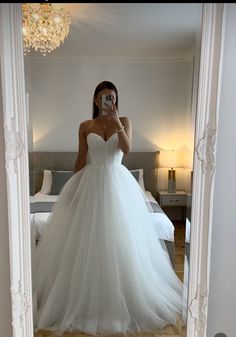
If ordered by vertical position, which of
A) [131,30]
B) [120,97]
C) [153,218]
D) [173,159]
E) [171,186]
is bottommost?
[153,218]

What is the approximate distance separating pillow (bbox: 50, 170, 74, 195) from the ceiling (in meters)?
0.44

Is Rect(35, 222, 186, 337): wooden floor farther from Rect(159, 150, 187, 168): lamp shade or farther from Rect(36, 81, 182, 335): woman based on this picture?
Rect(159, 150, 187, 168): lamp shade

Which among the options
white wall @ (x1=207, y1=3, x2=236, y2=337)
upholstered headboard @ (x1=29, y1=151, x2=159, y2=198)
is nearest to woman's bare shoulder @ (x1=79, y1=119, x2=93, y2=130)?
upholstered headboard @ (x1=29, y1=151, x2=159, y2=198)

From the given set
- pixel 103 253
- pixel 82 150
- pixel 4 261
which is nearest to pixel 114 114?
pixel 82 150

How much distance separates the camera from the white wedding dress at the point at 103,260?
49.1 inches

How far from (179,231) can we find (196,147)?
34 centimetres

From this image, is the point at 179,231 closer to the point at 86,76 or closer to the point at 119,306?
the point at 119,306

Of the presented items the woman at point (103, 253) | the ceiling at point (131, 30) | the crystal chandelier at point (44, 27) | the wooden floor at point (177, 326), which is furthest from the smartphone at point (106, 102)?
the wooden floor at point (177, 326)

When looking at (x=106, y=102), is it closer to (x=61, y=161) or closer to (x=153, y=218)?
(x=61, y=161)

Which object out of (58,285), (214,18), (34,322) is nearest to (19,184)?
(58,285)

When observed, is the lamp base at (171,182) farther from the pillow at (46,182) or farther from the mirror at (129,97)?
the pillow at (46,182)

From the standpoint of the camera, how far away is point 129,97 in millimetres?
1205

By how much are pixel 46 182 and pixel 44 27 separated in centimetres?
59

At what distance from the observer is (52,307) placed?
1294mm
